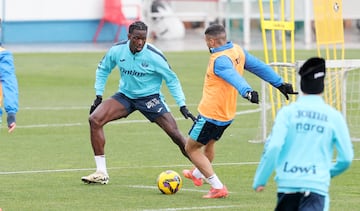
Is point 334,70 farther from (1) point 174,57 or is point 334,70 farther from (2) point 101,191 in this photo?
(1) point 174,57

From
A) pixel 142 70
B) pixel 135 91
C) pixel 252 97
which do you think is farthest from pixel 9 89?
pixel 135 91

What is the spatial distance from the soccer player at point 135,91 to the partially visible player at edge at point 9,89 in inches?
94.7

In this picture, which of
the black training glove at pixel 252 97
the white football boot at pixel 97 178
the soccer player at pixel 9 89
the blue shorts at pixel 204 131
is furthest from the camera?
the white football boot at pixel 97 178

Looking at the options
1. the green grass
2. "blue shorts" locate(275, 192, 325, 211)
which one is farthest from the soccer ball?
"blue shorts" locate(275, 192, 325, 211)

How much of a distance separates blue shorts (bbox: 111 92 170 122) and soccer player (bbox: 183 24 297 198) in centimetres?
123

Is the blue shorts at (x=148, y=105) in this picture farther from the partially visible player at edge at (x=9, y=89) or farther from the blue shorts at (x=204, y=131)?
the partially visible player at edge at (x=9, y=89)

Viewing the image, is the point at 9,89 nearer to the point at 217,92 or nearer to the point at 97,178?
the point at 217,92

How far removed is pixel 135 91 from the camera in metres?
13.4

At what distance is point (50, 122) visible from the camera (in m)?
19.7

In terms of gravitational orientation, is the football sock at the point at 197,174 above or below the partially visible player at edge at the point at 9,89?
below

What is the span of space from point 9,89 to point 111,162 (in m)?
4.61

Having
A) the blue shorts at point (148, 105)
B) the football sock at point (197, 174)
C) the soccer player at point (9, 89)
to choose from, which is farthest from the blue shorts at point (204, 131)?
the soccer player at point (9, 89)

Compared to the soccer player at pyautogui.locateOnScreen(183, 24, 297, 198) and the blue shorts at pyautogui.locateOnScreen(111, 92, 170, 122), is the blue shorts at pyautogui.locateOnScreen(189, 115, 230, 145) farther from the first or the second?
the blue shorts at pyautogui.locateOnScreen(111, 92, 170, 122)

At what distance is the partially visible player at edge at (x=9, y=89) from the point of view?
416 inches
